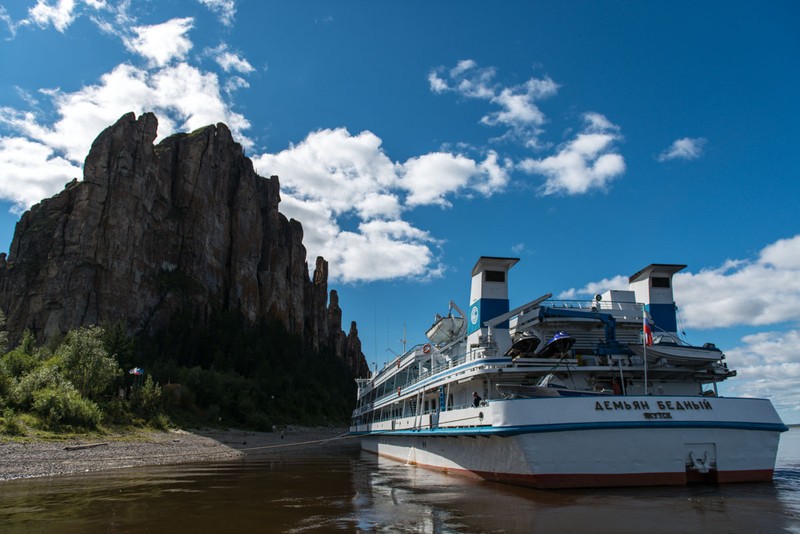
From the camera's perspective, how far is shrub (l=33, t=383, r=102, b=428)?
35.3 meters

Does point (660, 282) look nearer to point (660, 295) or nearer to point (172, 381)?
point (660, 295)

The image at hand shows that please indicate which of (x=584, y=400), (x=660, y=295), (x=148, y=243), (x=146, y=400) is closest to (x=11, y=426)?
(x=146, y=400)

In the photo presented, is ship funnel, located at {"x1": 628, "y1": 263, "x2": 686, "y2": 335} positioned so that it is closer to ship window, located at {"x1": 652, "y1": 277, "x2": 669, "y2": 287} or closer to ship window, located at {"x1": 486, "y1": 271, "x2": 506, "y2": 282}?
ship window, located at {"x1": 652, "y1": 277, "x2": 669, "y2": 287}

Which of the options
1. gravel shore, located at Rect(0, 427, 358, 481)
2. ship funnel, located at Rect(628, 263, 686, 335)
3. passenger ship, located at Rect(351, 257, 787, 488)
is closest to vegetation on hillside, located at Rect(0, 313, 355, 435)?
gravel shore, located at Rect(0, 427, 358, 481)

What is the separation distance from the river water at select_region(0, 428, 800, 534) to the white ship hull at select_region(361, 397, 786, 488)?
1.77ft

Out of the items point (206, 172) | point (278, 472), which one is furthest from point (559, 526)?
point (206, 172)

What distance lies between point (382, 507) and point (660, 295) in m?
16.5

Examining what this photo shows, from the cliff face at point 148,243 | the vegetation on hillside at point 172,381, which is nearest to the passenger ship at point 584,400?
the vegetation on hillside at point 172,381

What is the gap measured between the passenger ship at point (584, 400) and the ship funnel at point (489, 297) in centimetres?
5

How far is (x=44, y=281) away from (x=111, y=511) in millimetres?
87637

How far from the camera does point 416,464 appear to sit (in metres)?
29.3

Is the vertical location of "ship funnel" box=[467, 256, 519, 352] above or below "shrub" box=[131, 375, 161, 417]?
above

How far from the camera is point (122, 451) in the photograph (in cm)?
3291

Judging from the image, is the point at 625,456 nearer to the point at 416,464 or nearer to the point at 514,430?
the point at 514,430
